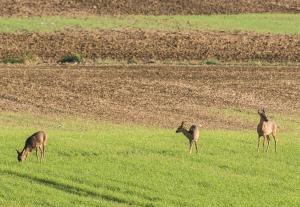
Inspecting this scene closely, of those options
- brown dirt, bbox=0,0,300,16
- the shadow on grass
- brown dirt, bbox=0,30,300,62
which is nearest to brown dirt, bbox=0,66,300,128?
brown dirt, bbox=0,30,300,62

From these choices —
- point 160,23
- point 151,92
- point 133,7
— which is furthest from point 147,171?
point 133,7

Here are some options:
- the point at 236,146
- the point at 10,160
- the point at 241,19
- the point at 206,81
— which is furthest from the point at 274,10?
the point at 10,160

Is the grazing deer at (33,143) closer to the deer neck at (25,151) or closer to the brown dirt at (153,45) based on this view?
the deer neck at (25,151)

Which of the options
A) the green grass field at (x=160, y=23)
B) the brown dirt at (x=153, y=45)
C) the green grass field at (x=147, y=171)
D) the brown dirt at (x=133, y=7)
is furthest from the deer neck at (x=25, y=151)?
the brown dirt at (x=133, y=7)

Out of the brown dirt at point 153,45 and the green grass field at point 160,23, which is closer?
the brown dirt at point 153,45

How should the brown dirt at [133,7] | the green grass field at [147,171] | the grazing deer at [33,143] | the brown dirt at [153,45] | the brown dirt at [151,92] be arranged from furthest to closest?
1. the brown dirt at [133,7]
2. the brown dirt at [153,45]
3. the brown dirt at [151,92]
4. the grazing deer at [33,143]
5. the green grass field at [147,171]

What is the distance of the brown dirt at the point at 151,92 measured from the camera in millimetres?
37906

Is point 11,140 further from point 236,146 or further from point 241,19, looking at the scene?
point 241,19

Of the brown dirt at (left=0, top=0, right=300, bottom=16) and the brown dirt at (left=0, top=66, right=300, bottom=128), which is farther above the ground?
the brown dirt at (left=0, top=66, right=300, bottom=128)

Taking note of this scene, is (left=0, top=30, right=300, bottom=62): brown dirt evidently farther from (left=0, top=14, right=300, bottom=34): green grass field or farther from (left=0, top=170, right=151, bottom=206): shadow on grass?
(left=0, top=170, right=151, bottom=206): shadow on grass

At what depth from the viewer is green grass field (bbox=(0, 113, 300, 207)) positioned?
21094mm

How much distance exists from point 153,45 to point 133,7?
1896 centimetres

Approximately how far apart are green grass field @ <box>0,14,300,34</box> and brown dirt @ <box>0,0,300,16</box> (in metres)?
2.36

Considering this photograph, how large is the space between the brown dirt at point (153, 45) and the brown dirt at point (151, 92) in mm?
4342
